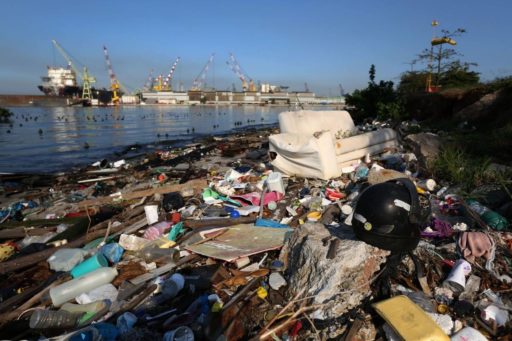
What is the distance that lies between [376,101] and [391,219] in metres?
15.5

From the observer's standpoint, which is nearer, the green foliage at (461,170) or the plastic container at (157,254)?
the plastic container at (157,254)

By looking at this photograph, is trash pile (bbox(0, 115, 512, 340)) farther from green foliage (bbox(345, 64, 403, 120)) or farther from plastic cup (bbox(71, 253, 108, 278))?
green foliage (bbox(345, 64, 403, 120))

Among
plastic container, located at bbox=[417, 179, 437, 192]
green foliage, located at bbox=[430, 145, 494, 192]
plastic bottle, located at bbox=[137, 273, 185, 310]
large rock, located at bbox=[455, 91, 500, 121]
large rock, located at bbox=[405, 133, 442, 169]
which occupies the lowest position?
plastic bottle, located at bbox=[137, 273, 185, 310]

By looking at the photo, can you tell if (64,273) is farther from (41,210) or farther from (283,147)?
(283,147)

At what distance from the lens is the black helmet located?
8.36ft

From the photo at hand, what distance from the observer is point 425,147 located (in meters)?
6.60

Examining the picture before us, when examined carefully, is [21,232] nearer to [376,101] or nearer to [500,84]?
[500,84]

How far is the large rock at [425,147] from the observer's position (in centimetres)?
600

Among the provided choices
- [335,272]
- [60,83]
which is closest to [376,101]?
[335,272]

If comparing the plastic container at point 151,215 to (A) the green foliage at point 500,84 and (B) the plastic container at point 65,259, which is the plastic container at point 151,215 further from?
(A) the green foliage at point 500,84

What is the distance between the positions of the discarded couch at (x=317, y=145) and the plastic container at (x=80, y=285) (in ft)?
13.1

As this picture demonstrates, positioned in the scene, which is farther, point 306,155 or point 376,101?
point 376,101

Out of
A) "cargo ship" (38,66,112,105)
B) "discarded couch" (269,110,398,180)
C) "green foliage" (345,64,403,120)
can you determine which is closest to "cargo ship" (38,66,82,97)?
"cargo ship" (38,66,112,105)

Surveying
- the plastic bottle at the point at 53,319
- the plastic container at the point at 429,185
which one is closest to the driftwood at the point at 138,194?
the plastic bottle at the point at 53,319
